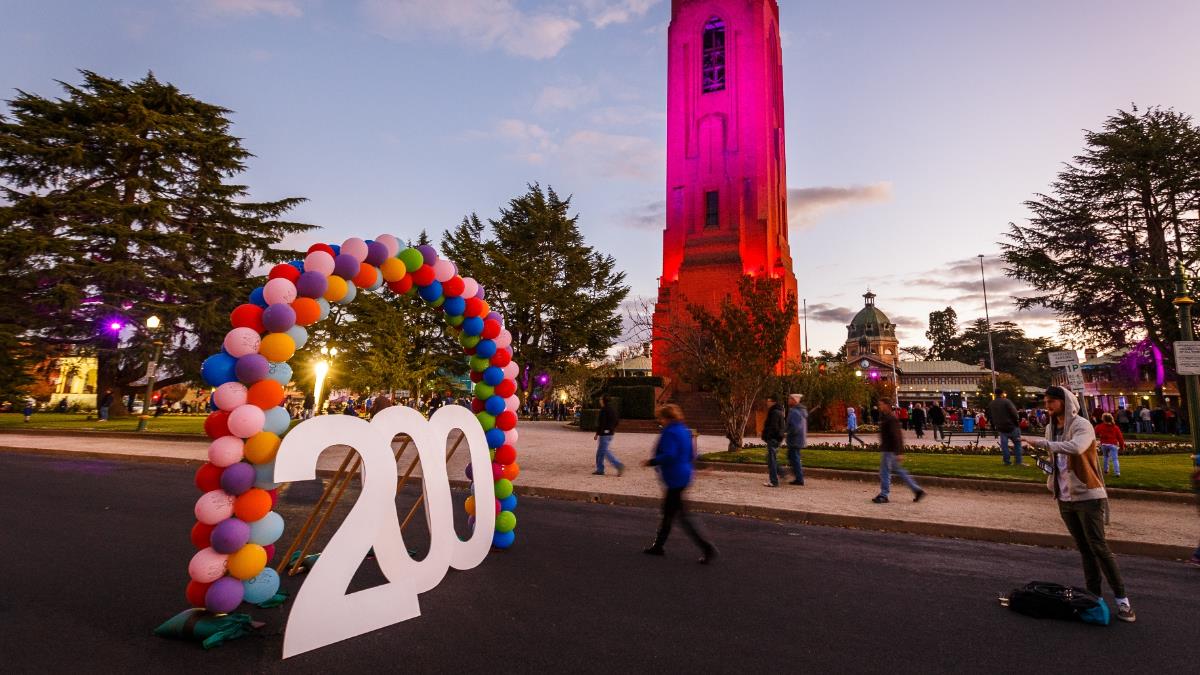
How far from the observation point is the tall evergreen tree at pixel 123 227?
25.2 metres

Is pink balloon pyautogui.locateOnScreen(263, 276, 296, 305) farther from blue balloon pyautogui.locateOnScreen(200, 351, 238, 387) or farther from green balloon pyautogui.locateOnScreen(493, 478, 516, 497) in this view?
green balloon pyautogui.locateOnScreen(493, 478, 516, 497)

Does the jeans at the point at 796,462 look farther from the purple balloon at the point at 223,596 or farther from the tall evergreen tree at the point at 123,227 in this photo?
the tall evergreen tree at the point at 123,227

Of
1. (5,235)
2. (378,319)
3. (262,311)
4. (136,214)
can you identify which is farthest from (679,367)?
(5,235)

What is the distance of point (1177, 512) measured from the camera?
868 cm

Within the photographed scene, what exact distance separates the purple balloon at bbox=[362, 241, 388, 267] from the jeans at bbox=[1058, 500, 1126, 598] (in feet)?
21.8

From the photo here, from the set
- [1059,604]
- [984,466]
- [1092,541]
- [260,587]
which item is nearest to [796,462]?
[984,466]

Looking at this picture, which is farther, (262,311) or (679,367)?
(679,367)

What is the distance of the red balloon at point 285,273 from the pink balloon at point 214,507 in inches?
70.9

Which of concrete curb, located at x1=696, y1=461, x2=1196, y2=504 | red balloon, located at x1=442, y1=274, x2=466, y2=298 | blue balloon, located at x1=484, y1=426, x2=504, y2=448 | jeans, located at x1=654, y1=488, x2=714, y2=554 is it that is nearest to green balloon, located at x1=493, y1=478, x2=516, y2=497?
blue balloon, located at x1=484, y1=426, x2=504, y2=448

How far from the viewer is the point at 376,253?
5.28 meters

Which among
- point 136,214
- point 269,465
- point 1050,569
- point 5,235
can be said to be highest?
point 136,214

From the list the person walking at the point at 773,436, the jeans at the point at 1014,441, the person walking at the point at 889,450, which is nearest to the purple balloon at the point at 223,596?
the person walking at the point at 889,450

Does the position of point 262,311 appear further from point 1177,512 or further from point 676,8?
point 676,8

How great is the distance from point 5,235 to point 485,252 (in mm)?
24005
